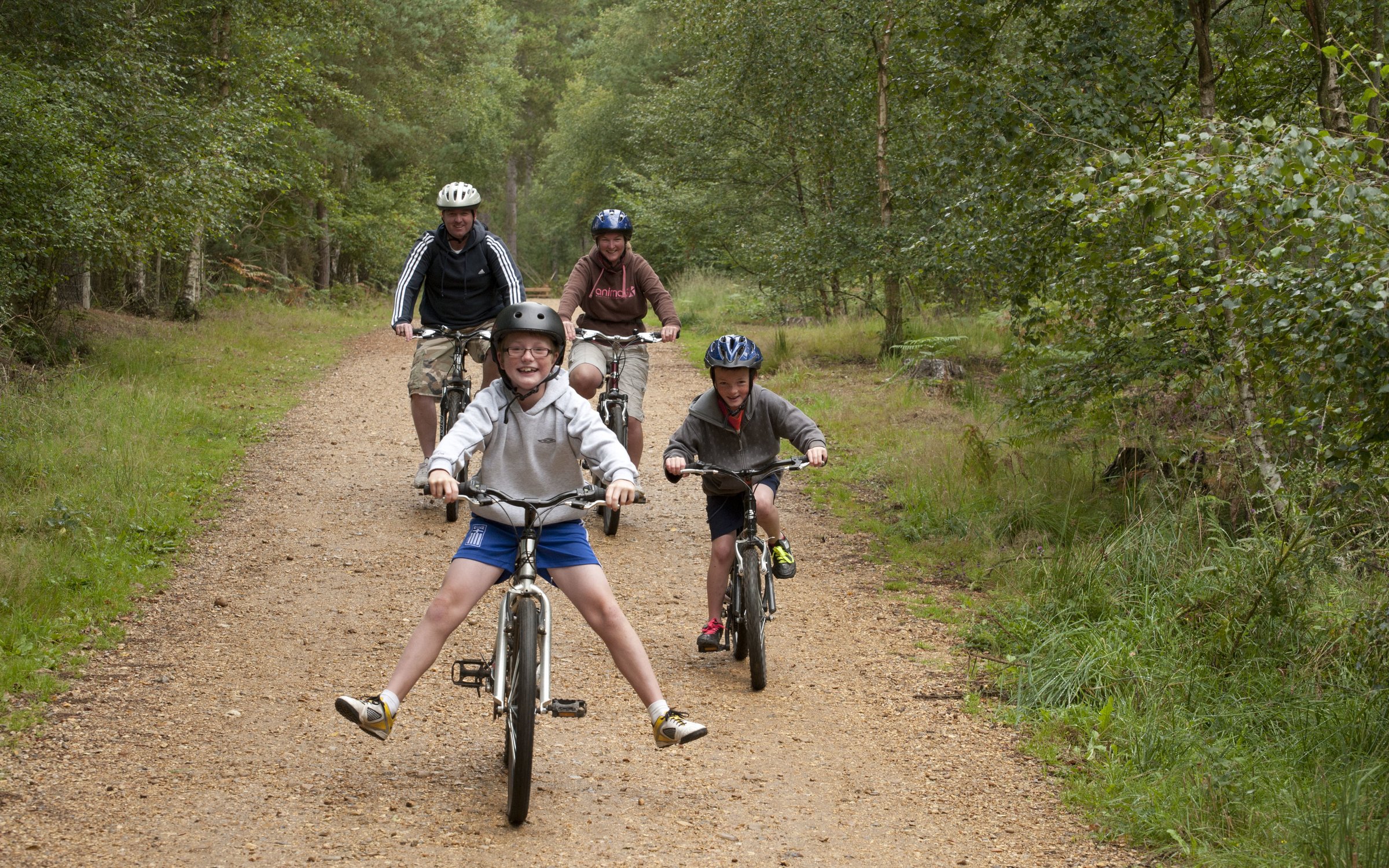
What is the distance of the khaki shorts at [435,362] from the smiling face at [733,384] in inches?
124

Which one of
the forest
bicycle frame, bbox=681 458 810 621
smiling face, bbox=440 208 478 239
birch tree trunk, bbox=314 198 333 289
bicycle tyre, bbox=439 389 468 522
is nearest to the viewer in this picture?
the forest

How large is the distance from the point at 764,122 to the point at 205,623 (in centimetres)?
1442

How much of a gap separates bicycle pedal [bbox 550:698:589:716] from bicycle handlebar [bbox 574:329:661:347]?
168 inches

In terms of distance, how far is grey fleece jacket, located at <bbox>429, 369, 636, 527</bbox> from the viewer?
15.1ft

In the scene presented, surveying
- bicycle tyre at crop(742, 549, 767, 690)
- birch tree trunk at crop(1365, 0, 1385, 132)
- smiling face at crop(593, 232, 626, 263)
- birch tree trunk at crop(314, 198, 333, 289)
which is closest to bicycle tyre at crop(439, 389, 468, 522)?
smiling face at crop(593, 232, 626, 263)

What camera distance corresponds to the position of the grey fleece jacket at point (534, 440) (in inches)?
181

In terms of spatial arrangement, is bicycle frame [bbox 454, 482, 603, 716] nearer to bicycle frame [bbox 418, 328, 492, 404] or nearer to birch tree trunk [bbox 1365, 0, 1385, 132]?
bicycle frame [bbox 418, 328, 492, 404]

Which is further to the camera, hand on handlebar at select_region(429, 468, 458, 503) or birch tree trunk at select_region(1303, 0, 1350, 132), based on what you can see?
birch tree trunk at select_region(1303, 0, 1350, 132)

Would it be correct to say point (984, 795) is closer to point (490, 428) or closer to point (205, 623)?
point (490, 428)

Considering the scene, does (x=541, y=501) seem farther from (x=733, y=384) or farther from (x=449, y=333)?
(x=449, y=333)

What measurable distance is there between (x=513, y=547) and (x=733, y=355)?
174 cm

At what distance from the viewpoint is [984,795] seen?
484cm

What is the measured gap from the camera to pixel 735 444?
242 inches

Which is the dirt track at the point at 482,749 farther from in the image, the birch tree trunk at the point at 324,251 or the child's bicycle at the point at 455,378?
the birch tree trunk at the point at 324,251
